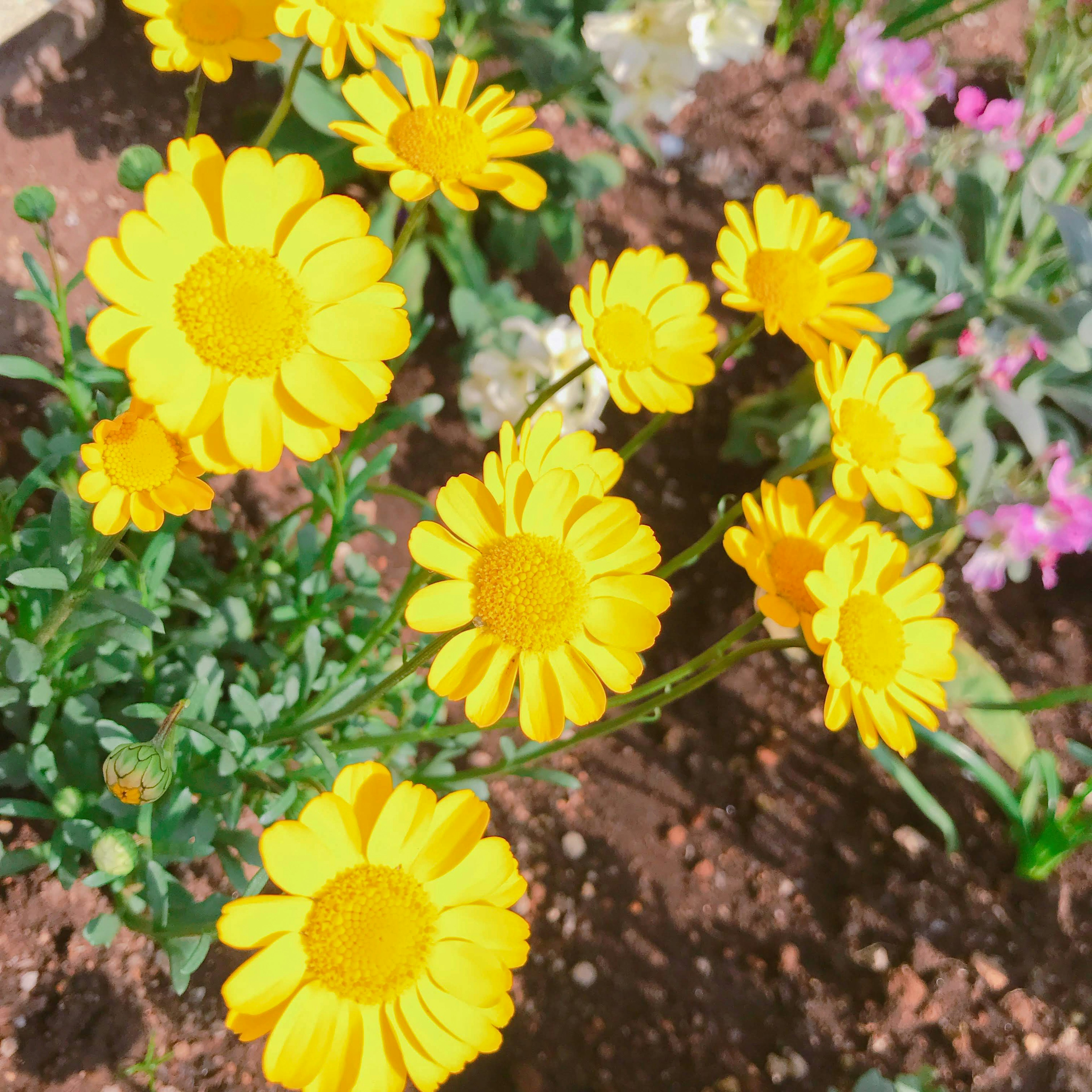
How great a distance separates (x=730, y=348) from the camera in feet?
3.56

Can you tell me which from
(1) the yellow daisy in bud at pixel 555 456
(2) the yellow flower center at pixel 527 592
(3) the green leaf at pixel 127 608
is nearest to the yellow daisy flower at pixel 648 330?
(1) the yellow daisy in bud at pixel 555 456

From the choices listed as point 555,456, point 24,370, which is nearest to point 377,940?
point 555,456

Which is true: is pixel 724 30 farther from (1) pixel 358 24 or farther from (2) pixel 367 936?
(2) pixel 367 936

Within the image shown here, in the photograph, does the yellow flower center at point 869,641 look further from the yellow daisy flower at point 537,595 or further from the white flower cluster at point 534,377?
the white flower cluster at point 534,377

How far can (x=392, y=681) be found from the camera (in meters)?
0.91

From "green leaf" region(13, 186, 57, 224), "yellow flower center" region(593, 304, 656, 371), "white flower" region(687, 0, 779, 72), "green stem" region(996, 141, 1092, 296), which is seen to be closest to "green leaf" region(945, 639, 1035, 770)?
"green stem" region(996, 141, 1092, 296)

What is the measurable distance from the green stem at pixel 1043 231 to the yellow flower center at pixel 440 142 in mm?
1312

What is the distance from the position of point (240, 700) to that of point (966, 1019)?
4.68ft

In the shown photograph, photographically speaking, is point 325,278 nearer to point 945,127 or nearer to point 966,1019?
point 966,1019

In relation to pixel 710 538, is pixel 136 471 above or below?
above

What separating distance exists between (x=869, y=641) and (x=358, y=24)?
0.92 metres

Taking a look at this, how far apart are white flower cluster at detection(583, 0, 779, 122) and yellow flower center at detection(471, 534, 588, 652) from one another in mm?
1215

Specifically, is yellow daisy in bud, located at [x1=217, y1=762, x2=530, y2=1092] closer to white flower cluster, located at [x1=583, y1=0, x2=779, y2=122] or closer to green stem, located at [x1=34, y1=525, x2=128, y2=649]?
green stem, located at [x1=34, y1=525, x2=128, y2=649]

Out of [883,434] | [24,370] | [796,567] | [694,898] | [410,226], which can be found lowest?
[694,898]
